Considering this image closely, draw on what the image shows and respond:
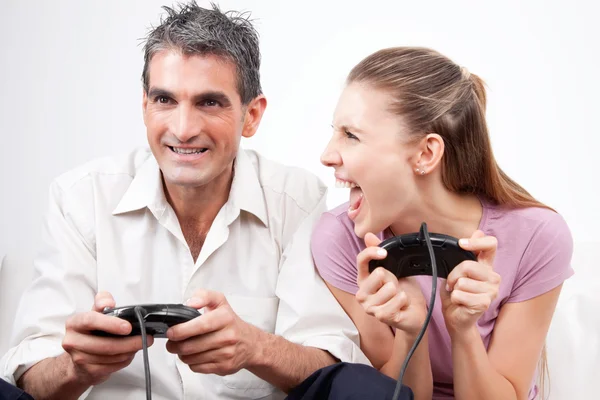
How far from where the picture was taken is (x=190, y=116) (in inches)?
82.2

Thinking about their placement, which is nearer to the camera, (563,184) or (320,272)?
(320,272)

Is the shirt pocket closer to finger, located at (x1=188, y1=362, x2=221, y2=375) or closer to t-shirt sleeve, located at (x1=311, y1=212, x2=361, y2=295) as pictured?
t-shirt sleeve, located at (x1=311, y1=212, x2=361, y2=295)

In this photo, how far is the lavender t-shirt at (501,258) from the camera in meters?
2.05

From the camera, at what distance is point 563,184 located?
324 centimetres

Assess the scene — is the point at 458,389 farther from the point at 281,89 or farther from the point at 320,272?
the point at 281,89

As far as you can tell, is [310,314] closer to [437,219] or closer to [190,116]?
[437,219]

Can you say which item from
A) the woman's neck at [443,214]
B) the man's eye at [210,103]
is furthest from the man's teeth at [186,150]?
the woman's neck at [443,214]

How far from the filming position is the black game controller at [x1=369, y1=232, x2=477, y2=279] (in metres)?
1.76

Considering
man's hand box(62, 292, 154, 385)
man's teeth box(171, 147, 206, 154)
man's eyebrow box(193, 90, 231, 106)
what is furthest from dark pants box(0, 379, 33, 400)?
man's eyebrow box(193, 90, 231, 106)

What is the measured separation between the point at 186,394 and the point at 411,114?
2.95 feet

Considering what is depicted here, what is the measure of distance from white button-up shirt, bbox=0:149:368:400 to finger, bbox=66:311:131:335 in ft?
1.46

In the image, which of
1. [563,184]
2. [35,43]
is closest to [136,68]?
[35,43]

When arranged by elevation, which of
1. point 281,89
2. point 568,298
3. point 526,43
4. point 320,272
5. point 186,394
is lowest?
point 186,394

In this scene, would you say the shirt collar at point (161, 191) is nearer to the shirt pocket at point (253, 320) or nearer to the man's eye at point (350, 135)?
the shirt pocket at point (253, 320)
